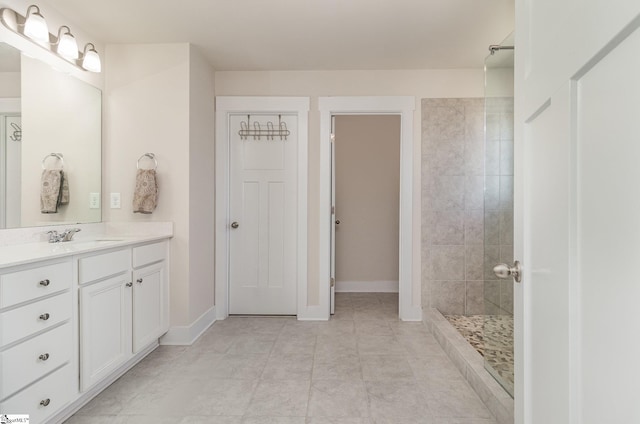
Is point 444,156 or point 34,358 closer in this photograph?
point 34,358

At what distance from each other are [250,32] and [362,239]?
2824mm

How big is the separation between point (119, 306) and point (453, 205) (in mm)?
2863

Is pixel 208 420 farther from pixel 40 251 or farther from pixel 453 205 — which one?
pixel 453 205

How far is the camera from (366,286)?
4.54 metres

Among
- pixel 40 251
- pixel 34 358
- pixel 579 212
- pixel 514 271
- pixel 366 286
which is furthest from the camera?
pixel 366 286

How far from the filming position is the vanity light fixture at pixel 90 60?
7.93 feet

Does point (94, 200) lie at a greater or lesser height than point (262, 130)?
lesser

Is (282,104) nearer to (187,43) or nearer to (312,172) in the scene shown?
(312,172)

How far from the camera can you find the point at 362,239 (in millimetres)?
4559

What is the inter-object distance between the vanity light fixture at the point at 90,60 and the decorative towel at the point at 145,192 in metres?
0.77

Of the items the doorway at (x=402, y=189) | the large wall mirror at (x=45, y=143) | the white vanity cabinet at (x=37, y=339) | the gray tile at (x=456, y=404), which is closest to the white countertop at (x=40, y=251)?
the white vanity cabinet at (x=37, y=339)

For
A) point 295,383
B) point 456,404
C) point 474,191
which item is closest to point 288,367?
point 295,383

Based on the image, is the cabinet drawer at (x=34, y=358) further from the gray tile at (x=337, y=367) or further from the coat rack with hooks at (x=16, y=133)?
the gray tile at (x=337, y=367)

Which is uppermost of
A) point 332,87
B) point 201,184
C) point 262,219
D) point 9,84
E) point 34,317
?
point 332,87
